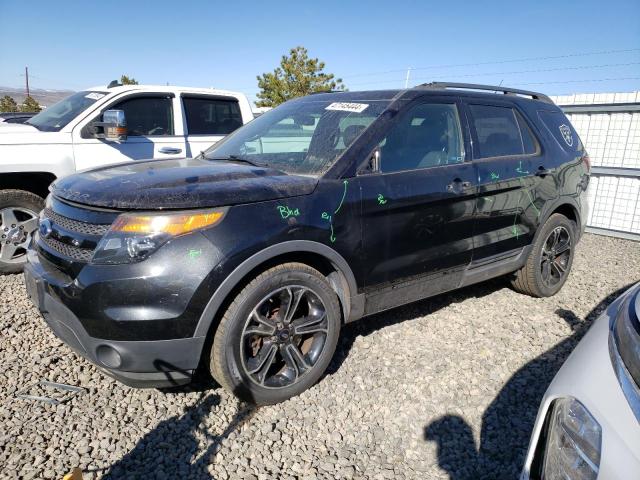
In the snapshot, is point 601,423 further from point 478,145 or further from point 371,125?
point 478,145

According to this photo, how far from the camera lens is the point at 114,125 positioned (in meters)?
4.64

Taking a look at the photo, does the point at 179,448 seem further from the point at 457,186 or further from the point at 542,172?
the point at 542,172

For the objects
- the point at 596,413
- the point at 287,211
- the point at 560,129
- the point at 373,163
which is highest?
the point at 560,129

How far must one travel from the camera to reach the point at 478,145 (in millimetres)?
3604

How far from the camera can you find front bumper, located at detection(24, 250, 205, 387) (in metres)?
2.30

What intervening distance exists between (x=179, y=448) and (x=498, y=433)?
175 centimetres

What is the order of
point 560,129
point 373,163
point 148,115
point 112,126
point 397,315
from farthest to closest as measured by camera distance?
point 148,115, point 112,126, point 560,129, point 397,315, point 373,163

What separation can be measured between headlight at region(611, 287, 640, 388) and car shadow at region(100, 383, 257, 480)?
1850 mm

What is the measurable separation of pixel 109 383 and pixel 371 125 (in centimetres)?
236

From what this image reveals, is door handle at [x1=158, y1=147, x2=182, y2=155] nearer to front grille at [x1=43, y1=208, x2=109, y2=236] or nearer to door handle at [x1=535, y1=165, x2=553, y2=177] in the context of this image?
front grille at [x1=43, y1=208, x2=109, y2=236]

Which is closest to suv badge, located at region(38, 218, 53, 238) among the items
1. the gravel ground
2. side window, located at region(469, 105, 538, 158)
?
the gravel ground

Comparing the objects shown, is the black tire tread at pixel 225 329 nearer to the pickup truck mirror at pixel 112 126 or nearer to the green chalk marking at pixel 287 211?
the green chalk marking at pixel 287 211

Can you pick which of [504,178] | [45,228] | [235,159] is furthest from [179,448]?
[504,178]

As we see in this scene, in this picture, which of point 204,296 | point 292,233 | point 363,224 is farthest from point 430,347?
point 204,296
